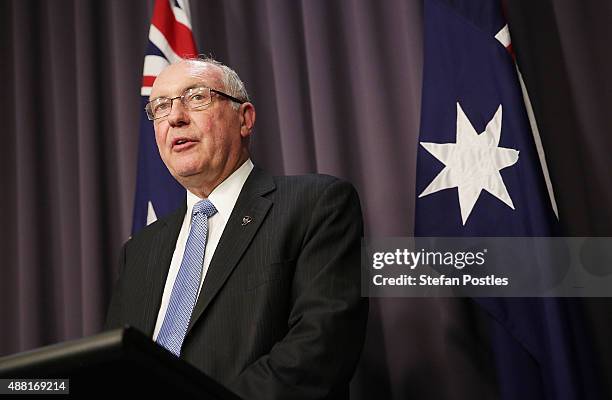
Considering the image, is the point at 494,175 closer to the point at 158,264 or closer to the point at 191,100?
the point at 191,100

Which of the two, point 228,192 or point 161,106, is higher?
point 161,106

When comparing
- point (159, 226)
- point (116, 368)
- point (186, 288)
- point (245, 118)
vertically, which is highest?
point (245, 118)

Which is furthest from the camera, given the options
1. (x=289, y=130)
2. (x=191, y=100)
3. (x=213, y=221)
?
(x=289, y=130)

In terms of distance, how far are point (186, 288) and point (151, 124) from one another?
110 centimetres

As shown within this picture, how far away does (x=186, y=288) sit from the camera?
202cm

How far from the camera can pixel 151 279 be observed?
220 cm

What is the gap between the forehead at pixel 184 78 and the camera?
90.3 inches

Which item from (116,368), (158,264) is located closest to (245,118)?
(158,264)

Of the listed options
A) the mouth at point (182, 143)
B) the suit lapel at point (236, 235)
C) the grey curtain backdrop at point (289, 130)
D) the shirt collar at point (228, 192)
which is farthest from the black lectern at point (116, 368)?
the grey curtain backdrop at point (289, 130)

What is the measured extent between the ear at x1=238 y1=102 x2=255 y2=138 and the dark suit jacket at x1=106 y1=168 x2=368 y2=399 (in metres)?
0.28

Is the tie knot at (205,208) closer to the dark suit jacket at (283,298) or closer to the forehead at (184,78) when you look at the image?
the dark suit jacket at (283,298)

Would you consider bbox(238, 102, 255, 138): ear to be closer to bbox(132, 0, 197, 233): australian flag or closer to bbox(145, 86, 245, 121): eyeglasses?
bbox(145, 86, 245, 121): eyeglasses

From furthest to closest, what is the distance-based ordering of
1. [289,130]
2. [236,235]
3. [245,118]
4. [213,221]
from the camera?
[289,130], [245,118], [213,221], [236,235]

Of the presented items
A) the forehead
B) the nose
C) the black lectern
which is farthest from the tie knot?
the black lectern
